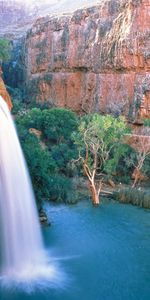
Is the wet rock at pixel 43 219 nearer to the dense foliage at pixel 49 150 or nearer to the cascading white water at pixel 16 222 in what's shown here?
the dense foliage at pixel 49 150

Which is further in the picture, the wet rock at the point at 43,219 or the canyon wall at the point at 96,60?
the canyon wall at the point at 96,60

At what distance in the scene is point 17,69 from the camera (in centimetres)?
6194

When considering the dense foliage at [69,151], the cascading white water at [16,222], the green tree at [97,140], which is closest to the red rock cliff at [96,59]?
the dense foliage at [69,151]

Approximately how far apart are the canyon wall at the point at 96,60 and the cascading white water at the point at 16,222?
915 inches

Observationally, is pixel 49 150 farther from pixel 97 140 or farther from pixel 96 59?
pixel 96 59

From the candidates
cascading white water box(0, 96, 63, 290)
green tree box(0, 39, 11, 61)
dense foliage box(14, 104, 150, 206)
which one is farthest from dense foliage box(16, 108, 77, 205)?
green tree box(0, 39, 11, 61)

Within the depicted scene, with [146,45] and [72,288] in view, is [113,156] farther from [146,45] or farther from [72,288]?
[72,288]

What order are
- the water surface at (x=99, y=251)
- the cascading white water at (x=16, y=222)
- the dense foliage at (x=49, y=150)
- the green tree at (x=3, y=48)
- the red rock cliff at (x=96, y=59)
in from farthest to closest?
the green tree at (x=3, y=48)
the red rock cliff at (x=96, y=59)
the dense foliage at (x=49, y=150)
the cascading white water at (x=16, y=222)
the water surface at (x=99, y=251)

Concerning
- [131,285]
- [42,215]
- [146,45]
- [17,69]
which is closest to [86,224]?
[42,215]

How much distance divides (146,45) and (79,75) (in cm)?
1033

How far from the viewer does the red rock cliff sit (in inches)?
1565

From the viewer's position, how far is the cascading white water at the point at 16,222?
15805 mm

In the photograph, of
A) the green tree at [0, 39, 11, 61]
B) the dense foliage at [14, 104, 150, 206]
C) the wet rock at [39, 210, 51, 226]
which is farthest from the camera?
the green tree at [0, 39, 11, 61]

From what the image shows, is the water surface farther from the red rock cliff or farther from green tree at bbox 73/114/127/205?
the red rock cliff
